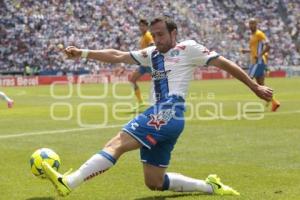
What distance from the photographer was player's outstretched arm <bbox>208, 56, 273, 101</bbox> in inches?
252

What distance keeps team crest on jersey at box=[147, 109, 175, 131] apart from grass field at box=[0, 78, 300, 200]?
0.93m

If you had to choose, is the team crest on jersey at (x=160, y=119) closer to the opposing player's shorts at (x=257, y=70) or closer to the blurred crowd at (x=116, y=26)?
the opposing player's shorts at (x=257, y=70)

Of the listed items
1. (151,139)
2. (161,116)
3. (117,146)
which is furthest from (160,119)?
(117,146)

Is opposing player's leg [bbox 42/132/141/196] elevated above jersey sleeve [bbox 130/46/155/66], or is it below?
below

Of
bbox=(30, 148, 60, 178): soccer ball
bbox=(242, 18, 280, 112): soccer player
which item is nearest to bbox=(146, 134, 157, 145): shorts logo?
bbox=(30, 148, 60, 178): soccer ball

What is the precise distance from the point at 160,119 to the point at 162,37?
0.86m

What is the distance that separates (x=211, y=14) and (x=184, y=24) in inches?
177

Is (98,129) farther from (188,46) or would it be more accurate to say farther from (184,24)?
(184,24)

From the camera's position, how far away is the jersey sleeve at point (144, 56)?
22.2 feet

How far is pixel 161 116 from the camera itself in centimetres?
639

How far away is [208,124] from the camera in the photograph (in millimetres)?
14797

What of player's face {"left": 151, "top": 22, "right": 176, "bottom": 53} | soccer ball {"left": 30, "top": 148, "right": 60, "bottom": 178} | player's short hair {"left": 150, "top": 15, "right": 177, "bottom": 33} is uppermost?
player's short hair {"left": 150, "top": 15, "right": 177, "bottom": 33}

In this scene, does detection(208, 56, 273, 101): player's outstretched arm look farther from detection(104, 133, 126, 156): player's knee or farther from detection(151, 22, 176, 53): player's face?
detection(104, 133, 126, 156): player's knee

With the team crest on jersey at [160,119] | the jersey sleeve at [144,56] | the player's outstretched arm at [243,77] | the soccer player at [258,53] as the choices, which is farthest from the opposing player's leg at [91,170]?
the soccer player at [258,53]
